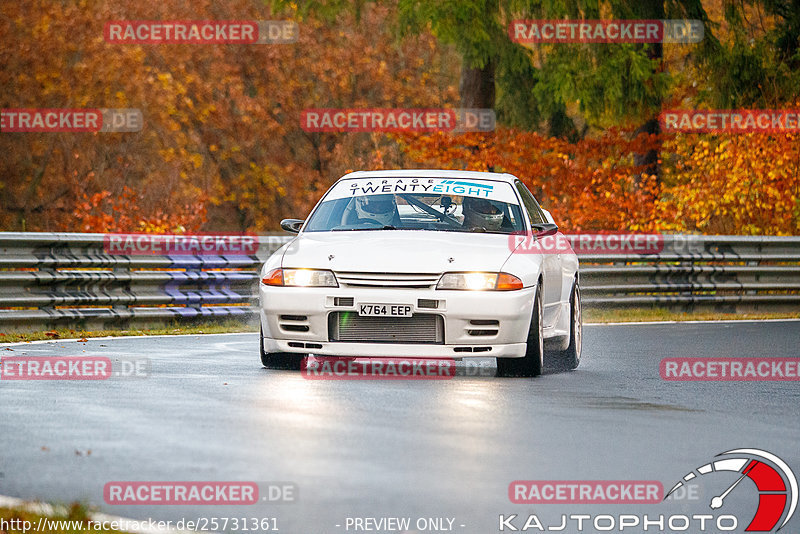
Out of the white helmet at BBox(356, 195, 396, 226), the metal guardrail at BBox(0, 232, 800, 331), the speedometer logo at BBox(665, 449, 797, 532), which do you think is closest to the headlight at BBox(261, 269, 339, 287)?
the white helmet at BBox(356, 195, 396, 226)

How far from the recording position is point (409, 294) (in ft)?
38.3

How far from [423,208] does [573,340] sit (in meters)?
1.82

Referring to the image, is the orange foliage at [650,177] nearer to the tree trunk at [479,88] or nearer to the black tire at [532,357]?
the tree trunk at [479,88]

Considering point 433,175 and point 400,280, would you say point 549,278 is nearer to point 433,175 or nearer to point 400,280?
point 433,175

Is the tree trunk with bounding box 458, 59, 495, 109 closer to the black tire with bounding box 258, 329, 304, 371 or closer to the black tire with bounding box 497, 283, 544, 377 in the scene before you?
the black tire with bounding box 258, 329, 304, 371

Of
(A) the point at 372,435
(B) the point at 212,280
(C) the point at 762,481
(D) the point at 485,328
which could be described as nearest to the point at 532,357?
(D) the point at 485,328

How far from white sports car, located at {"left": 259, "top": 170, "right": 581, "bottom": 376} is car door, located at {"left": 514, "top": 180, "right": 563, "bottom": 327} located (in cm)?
3

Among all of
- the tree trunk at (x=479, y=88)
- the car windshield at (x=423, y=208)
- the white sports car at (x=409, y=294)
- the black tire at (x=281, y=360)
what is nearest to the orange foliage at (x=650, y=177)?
the tree trunk at (x=479, y=88)

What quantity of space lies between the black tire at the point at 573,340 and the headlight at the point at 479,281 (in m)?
1.99

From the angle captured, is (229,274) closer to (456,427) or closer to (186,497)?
(456,427)

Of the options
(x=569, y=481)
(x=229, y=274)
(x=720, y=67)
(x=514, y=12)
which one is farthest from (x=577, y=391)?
(x=720, y=67)

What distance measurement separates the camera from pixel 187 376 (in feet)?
39.4

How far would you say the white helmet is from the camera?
13.0m

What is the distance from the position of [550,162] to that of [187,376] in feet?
75.5
